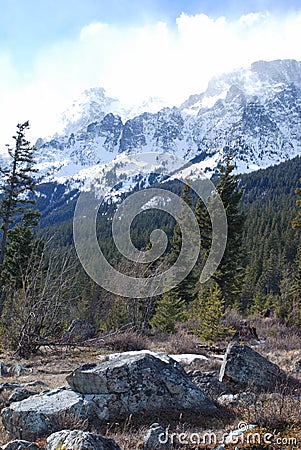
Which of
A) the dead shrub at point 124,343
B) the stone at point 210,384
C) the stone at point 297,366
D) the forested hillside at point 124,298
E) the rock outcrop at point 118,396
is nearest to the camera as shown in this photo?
the rock outcrop at point 118,396

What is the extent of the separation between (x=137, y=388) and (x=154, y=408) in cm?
40

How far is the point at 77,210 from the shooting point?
14203mm

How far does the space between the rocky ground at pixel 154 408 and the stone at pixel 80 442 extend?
0.04 feet

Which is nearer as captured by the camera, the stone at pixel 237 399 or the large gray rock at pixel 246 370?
the stone at pixel 237 399

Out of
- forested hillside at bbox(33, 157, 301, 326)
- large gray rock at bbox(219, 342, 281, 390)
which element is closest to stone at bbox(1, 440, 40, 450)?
large gray rock at bbox(219, 342, 281, 390)

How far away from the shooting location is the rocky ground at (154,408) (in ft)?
15.8

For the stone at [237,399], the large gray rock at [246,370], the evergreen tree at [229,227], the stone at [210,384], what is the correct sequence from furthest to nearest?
1. the evergreen tree at [229,227]
2. the large gray rock at [246,370]
3. the stone at [210,384]
4. the stone at [237,399]

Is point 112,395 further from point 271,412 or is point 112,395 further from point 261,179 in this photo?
point 261,179

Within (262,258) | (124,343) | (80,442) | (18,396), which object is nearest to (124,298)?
(124,343)

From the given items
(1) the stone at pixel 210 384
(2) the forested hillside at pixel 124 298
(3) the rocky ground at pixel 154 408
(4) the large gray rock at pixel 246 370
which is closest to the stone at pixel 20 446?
(3) the rocky ground at pixel 154 408

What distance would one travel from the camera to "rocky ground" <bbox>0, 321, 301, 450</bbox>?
15.8 ft

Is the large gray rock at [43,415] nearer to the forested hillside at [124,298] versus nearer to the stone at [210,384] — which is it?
the stone at [210,384]

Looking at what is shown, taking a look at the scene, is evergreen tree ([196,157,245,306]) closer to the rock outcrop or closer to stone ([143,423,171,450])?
the rock outcrop

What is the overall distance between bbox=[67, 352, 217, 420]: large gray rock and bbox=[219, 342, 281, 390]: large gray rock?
1659 mm
